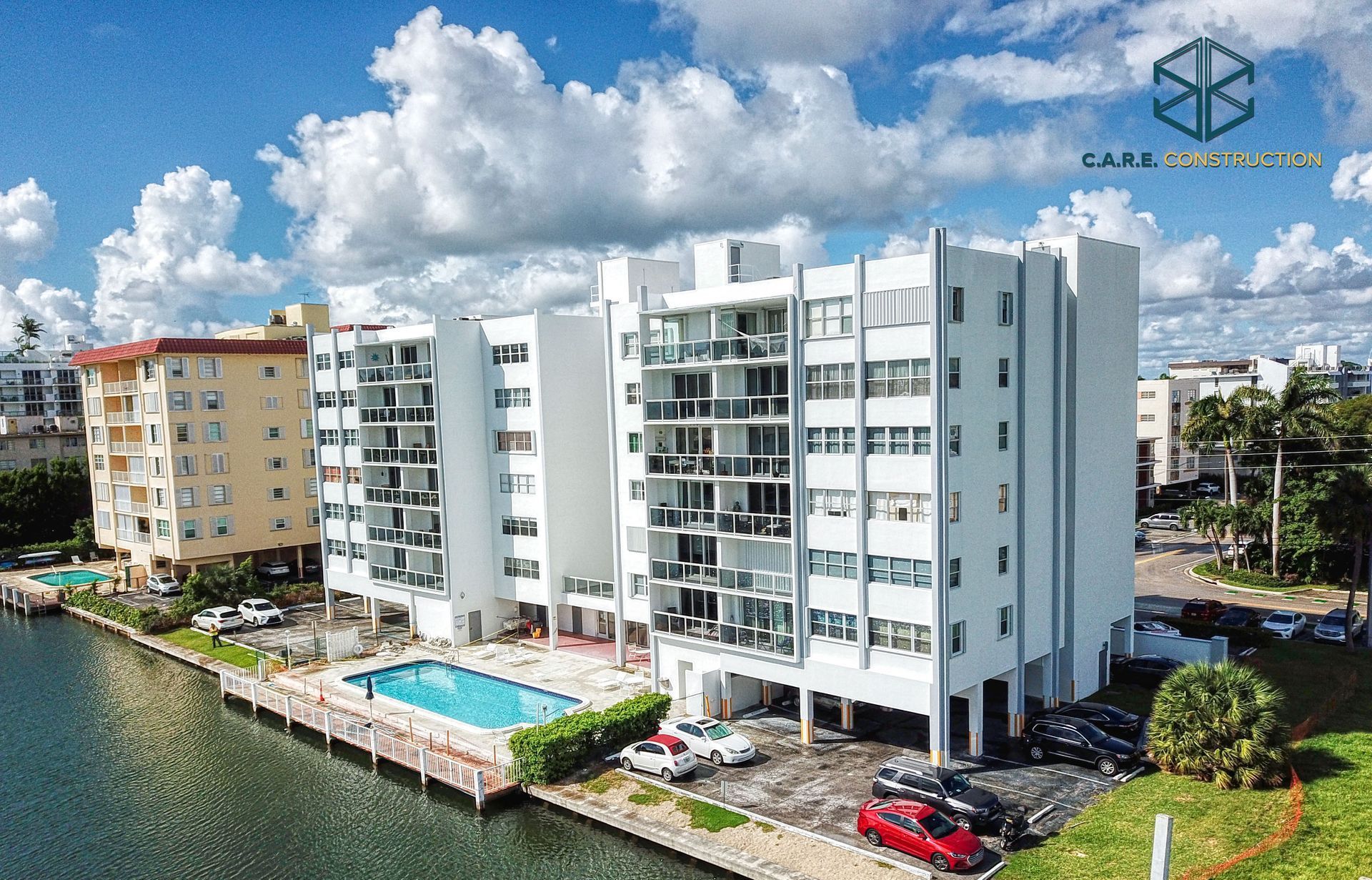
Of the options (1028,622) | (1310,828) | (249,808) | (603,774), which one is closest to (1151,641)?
(1028,622)

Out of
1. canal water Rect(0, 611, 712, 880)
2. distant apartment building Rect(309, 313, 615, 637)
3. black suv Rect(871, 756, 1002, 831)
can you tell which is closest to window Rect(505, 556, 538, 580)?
distant apartment building Rect(309, 313, 615, 637)

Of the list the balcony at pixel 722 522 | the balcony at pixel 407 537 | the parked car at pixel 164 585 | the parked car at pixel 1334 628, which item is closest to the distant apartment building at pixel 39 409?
the parked car at pixel 164 585

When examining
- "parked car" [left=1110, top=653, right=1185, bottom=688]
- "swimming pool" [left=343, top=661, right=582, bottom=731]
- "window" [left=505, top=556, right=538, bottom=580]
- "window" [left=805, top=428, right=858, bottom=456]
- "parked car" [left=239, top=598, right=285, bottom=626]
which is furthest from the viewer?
"parked car" [left=239, top=598, right=285, bottom=626]

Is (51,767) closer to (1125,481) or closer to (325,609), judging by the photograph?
(325,609)

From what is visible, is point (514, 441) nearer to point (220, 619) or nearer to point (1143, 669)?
point (220, 619)

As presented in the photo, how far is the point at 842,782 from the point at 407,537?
99.3 ft

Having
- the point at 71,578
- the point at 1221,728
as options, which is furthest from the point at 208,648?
the point at 1221,728

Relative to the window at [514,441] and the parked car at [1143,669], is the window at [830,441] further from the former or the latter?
the window at [514,441]

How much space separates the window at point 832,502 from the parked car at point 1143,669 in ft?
55.2

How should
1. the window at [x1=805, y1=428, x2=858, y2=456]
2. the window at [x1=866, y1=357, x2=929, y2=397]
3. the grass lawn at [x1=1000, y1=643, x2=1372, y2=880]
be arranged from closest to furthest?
1. the grass lawn at [x1=1000, y1=643, x2=1372, y2=880]
2. the window at [x1=866, y1=357, x2=929, y2=397]
3. the window at [x1=805, y1=428, x2=858, y2=456]

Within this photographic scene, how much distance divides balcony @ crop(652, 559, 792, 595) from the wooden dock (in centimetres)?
1022

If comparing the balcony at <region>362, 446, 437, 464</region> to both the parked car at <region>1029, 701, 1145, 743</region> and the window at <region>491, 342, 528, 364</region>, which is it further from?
the parked car at <region>1029, 701, 1145, 743</region>

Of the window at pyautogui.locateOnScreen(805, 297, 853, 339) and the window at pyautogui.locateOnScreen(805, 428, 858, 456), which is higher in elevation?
the window at pyautogui.locateOnScreen(805, 297, 853, 339)

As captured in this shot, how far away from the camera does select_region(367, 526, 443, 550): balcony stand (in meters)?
50.1
